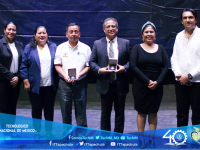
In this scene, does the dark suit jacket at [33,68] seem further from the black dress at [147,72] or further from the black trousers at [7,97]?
the black dress at [147,72]

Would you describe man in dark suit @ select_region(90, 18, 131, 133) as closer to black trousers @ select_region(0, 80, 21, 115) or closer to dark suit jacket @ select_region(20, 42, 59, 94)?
dark suit jacket @ select_region(20, 42, 59, 94)

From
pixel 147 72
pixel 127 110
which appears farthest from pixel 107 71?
pixel 127 110

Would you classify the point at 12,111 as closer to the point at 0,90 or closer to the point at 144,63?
the point at 0,90

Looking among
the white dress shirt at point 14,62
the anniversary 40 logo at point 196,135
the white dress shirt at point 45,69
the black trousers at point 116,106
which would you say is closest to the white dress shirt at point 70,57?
the white dress shirt at point 45,69

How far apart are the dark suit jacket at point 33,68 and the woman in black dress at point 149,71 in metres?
1.13

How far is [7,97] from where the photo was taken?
3.99m

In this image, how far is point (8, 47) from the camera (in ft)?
13.0

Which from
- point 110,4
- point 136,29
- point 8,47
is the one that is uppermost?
point 110,4

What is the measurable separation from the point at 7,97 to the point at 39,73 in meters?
0.67

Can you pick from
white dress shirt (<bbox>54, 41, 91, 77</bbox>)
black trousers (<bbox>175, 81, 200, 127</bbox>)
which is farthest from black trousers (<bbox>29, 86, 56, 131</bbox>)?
black trousers (<bbox>175, 81, 200, 127</bbox>)

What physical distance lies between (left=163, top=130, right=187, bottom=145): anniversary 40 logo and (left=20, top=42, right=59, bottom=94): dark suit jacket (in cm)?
170

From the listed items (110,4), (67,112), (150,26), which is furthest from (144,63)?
(110,4)

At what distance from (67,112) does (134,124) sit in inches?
56.5

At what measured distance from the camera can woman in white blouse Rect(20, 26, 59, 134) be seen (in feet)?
12.4
